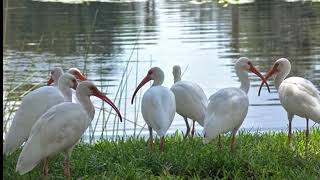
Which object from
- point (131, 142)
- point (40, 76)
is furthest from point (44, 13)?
point (131, 142)

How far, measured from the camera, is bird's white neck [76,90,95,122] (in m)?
6.56

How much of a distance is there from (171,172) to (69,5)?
104 ft

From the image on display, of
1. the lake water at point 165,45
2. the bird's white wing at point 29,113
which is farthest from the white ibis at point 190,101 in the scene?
the bird's white wing at point 29,113

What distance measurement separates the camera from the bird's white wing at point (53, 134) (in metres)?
5.82

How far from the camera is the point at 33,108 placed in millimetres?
6879

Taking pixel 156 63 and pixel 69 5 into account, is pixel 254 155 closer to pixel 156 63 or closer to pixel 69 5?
pixel 156 63

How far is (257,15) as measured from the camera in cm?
2867

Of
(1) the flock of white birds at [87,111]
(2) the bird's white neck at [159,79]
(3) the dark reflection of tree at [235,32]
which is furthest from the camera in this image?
(3) the dark reflection of tree at [235,32]

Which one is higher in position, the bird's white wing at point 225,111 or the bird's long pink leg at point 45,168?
the bird's white wing at point 225,111

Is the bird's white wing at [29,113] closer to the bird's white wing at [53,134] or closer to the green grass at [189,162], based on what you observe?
the green grass at [189,162]

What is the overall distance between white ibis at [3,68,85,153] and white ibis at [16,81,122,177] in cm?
66

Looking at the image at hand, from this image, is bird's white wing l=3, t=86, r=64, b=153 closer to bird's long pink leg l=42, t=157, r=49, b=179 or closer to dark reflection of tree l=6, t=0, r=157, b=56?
bird's long pink leg l=42, t=157, r=49, b=179

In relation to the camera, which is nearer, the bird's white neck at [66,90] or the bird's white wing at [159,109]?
the bird's white neck at [66,90]

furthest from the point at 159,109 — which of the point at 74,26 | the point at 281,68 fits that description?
the point at 74,26
